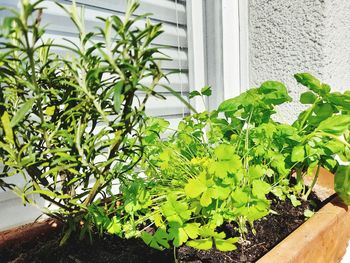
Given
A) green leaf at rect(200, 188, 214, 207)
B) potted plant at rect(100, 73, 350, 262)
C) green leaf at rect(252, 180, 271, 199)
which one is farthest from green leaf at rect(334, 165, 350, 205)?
green leaf at rect(200, 188, 214, 207)

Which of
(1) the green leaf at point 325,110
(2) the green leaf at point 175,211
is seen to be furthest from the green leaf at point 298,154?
(2) the green leaf at point 175,211

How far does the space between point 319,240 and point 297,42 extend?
1.07 meters

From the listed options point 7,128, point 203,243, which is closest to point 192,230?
point 203,243

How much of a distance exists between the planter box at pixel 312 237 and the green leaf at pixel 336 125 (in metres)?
0.22

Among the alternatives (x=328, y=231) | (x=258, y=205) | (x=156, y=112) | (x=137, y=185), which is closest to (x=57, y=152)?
(x=137, y=185)

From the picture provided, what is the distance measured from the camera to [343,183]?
3.19ft

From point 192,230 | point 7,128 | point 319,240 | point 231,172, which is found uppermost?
point 7,128

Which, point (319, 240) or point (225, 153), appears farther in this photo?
point (319, 240)

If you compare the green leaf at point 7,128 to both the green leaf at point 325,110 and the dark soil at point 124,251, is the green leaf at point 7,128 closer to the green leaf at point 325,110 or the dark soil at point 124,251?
the dark soil at point 124,251

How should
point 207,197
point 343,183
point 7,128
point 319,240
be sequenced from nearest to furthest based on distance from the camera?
point 7,128 → point 207,197 → point 319,240 → point 343,183

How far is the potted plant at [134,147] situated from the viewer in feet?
1.69

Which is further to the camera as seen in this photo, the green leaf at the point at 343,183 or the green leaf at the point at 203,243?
the green leaf at the point at 343,183

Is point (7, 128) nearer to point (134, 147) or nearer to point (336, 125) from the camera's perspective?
point (134, 147)

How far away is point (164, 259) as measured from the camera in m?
0.78
